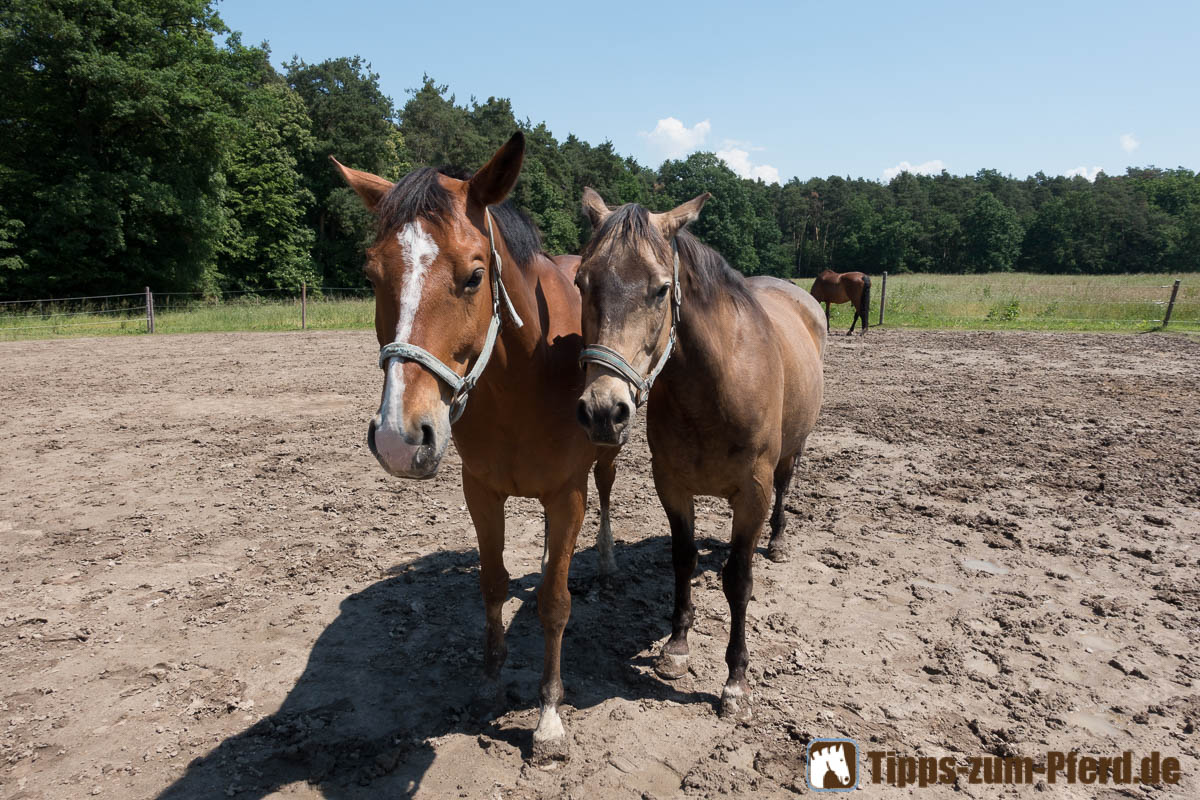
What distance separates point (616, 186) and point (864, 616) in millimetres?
61177

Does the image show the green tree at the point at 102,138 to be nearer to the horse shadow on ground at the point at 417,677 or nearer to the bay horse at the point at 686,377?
the horse shadow on ground at the point at 417,677

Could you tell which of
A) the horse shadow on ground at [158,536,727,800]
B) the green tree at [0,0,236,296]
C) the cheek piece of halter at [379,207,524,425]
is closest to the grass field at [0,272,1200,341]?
the green tree at [0,0,236,296]

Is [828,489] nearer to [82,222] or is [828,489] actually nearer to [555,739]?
[555,739]

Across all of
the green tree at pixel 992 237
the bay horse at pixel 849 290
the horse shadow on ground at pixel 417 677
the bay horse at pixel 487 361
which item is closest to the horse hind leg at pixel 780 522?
the horse shadow on ground at pixel 417 677

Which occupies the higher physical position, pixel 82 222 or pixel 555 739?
pixel 82 222

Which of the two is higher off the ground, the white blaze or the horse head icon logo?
the white blaze

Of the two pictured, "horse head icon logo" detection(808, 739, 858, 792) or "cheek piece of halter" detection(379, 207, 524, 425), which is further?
"horse head icon logo" detection(808, 739, 858, 792)

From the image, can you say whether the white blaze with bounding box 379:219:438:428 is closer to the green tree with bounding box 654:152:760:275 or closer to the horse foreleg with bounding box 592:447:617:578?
A: the horse foreleg with bounding box 592:447:617:578

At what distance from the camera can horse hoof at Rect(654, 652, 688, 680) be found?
9.92 ft

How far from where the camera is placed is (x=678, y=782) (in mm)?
2344

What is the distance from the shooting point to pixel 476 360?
2.01 m

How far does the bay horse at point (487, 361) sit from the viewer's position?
1.72 meters

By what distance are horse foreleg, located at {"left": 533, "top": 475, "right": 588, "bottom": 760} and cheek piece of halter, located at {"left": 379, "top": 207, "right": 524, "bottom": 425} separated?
0.75 meters

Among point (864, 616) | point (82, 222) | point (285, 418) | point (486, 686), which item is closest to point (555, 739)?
point (486, 686)
